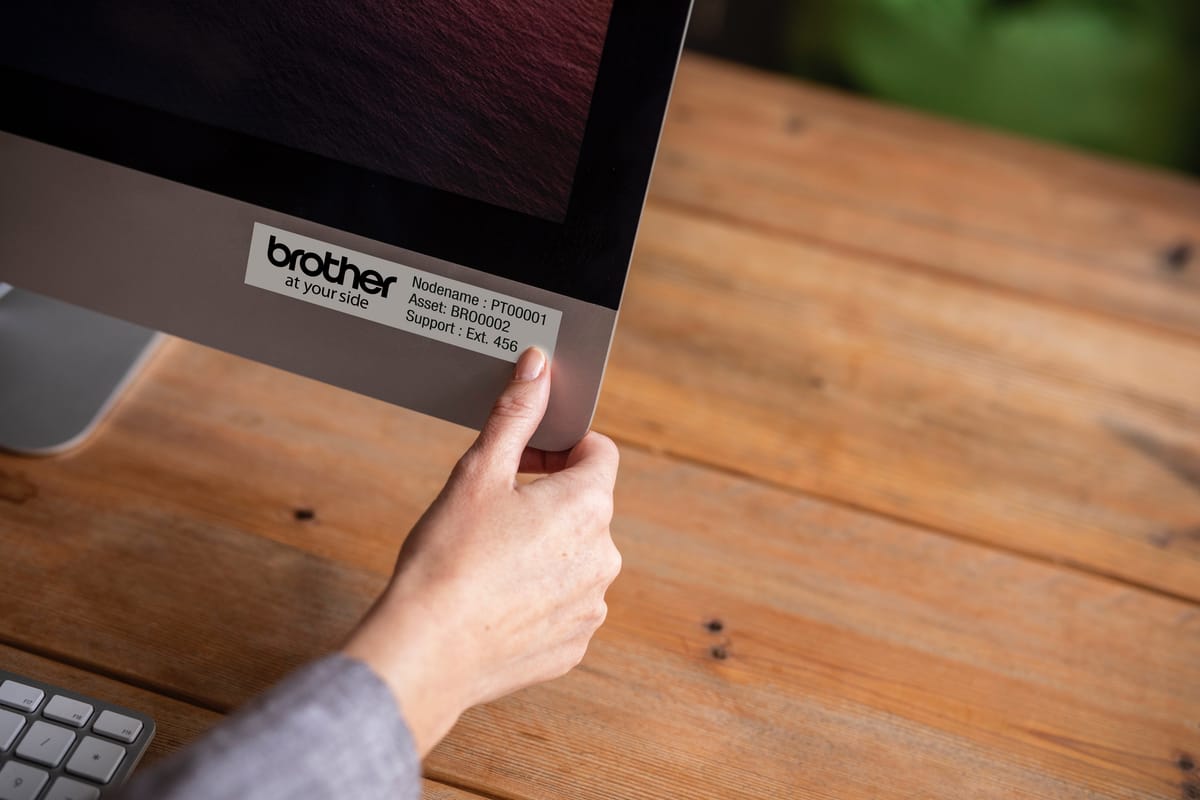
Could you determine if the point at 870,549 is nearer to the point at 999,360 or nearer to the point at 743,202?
the point at 999,360

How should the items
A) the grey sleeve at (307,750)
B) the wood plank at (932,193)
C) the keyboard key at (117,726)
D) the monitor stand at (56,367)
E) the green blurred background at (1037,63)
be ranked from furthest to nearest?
1. the green blurred background at (1037,63)
2. the wood plank at (932,193)
3. the monitor stand at (56,367)
4. the keyboard key at (117,726)
5. the grey sleeve at (307,750)

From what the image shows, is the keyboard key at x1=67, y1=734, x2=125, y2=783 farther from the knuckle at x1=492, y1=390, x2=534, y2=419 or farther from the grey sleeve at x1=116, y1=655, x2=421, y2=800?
the knuckle at x1=492, y1=390, x2=534, y2=419

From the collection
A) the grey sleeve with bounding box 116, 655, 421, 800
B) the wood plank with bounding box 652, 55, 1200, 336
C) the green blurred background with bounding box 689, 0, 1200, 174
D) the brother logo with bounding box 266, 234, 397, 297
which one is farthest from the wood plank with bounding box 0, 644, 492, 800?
the green blurred background with bounding box 689, 0, 1200, 174

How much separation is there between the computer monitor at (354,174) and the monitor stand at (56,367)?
0.10m

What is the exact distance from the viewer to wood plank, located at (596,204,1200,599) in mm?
602

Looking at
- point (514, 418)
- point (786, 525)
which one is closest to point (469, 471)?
point (514, 418)

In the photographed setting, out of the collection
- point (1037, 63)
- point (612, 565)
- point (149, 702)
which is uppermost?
point (1037, 63)

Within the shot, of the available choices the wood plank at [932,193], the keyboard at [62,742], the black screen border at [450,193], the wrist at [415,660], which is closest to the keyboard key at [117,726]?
the keyboard at [62,742]

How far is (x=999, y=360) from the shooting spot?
0.70m

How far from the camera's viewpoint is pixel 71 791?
38 cm

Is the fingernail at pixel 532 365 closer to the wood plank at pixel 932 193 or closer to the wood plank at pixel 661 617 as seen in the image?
the wood plank at pixel 661 617

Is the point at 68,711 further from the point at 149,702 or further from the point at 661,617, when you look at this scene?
the point at 661,617

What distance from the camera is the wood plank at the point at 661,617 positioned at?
0.46 m

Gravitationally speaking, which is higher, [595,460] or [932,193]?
[932,193]
